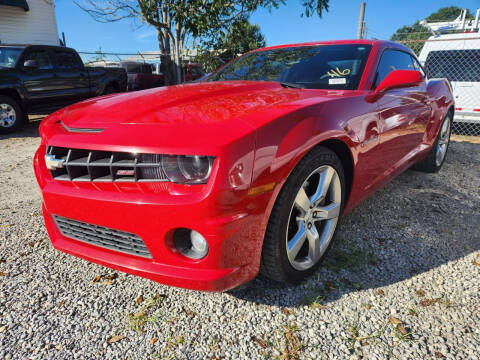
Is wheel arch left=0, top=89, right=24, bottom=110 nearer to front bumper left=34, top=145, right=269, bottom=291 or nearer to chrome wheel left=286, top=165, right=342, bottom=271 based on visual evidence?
front bumper left=34, top=145, right=269, bottom=291

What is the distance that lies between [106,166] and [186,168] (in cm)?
42

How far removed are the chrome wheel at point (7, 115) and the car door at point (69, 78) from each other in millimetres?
1094

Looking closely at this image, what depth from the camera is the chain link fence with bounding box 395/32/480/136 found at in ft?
21.4

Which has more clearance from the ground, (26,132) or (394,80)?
(394,80)

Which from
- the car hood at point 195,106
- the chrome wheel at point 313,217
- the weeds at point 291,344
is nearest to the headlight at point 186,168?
the car hood at point 195,106

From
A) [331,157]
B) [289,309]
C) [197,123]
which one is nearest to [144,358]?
[289,309]

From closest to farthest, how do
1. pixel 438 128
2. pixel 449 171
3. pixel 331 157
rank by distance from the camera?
pixel 331 157
pixel 438 128
pixel 449 171

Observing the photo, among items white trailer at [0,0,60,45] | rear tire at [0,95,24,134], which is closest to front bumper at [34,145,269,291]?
rear tire at [0,95,24,134]

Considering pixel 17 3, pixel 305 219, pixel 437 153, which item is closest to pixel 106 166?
pixel 305 219

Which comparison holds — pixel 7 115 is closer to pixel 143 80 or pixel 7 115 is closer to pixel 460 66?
pixel 143 80

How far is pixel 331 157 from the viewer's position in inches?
75.1

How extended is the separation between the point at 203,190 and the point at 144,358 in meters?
0.82

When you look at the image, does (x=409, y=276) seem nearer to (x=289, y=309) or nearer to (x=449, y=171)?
(x=289, y=309)

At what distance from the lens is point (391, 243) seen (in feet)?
8.13
